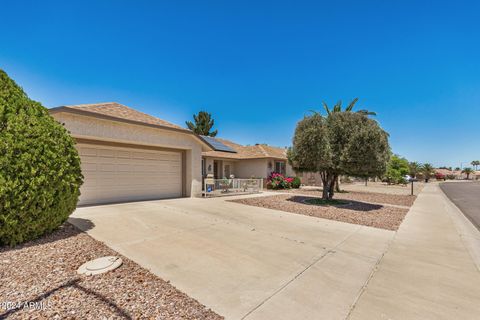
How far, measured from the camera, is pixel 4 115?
171 inches

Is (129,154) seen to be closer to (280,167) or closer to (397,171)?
(280,167)

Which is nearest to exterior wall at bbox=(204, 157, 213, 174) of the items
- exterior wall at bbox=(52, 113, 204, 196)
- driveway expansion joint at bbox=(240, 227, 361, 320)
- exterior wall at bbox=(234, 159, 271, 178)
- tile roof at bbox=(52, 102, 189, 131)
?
exterior wall at bbox=(234, 159, 271, 178)

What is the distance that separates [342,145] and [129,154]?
1033 centimetres

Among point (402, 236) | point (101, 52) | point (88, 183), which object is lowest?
point (402, 236)

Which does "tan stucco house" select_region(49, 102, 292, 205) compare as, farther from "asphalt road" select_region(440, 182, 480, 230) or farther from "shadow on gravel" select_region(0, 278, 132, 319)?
"asphalt road" select_region(440, 182, 480, 230)

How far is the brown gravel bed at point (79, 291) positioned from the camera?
255cm

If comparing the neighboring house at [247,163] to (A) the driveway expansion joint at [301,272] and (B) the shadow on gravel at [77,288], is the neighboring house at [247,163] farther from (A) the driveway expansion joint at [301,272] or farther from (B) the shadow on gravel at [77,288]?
(B) the shadow on gravel at [77,288]

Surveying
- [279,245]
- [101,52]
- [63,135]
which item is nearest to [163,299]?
[279,245]

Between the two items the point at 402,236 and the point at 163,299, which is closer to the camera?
the point at 163,299

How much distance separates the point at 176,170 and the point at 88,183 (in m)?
4.20

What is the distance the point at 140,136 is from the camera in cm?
1012

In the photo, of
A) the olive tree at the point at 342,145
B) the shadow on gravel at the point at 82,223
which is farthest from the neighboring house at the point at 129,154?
the olive tree at the point at 342,145

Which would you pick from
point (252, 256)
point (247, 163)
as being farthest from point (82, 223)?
point (247, 163)

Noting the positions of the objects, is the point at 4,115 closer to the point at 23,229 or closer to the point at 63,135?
the point at 63,135
